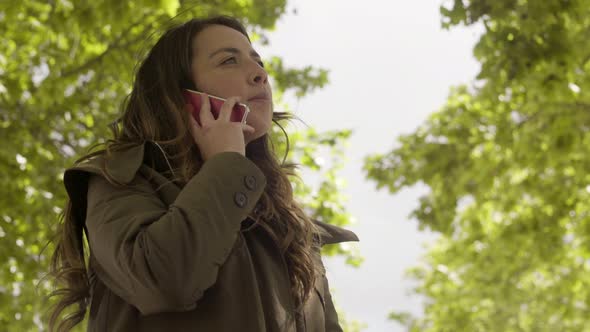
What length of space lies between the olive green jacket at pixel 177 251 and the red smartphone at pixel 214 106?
6.7 inches

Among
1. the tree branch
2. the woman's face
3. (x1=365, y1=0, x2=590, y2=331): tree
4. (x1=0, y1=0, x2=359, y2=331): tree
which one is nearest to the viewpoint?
the woman's face

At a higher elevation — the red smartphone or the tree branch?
the tree branch

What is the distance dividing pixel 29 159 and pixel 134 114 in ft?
16.9

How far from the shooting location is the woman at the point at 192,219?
155cm

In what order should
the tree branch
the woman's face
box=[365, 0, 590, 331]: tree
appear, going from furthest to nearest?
the tree branch
box=[365, 0, 590, 331]: tree
the woman's face

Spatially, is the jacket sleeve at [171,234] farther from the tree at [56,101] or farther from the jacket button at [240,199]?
the tree at [56,101]

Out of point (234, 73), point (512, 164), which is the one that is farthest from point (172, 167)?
point (512, 164)

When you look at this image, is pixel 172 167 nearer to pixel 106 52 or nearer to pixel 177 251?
pixel 177 251

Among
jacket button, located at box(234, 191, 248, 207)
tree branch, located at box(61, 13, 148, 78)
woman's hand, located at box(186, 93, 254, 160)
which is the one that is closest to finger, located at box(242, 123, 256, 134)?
woman's hand, located at box(186, 93, 254, 160)

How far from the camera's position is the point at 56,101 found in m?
7.67

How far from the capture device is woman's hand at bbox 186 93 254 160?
1804mm

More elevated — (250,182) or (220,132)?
(220,132)

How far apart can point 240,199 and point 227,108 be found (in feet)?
0.99

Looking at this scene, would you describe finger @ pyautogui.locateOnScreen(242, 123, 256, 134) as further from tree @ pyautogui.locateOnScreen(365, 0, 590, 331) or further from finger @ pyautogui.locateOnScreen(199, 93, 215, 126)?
tree @ pyautogui.locateOnScreen(365, 0, 590, 331)
